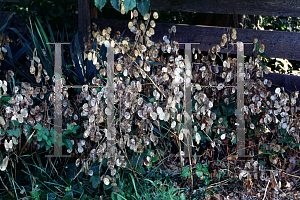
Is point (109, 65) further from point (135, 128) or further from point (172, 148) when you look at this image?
point (172, 148)

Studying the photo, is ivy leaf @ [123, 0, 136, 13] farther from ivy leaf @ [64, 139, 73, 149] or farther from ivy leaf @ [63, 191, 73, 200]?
ivy leaf @ [63, 191, 73, 200]

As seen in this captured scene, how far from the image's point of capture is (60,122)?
2264 millimetres

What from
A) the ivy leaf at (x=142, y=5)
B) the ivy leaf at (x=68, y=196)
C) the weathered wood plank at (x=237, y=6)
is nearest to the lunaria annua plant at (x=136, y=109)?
the ivy leaf at (x=68, y=196)

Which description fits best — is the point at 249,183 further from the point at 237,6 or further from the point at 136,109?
the point at 237,6

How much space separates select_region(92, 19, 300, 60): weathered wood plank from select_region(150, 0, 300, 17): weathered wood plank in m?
0.18

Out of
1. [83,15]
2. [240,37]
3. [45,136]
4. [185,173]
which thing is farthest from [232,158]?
[83,15]

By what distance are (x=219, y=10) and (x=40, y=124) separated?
2.18 m

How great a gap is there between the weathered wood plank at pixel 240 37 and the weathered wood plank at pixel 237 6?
0.60 feet

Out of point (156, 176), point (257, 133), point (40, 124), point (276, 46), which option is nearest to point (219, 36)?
point (276, 46)

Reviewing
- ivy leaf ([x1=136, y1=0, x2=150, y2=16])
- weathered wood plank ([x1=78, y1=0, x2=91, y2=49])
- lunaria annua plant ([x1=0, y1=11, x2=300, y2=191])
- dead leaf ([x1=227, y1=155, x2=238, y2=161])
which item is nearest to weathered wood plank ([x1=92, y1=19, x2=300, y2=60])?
weathered wood plank ([x1=78, y1=0, x2=91, y2=49])

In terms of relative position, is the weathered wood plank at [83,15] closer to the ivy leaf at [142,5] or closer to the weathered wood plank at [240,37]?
the weathered wood plank at [240,37]

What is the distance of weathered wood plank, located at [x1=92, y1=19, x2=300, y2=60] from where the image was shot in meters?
3.19

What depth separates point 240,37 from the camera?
11.1ft

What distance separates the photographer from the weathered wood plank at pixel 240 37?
3186 mm
